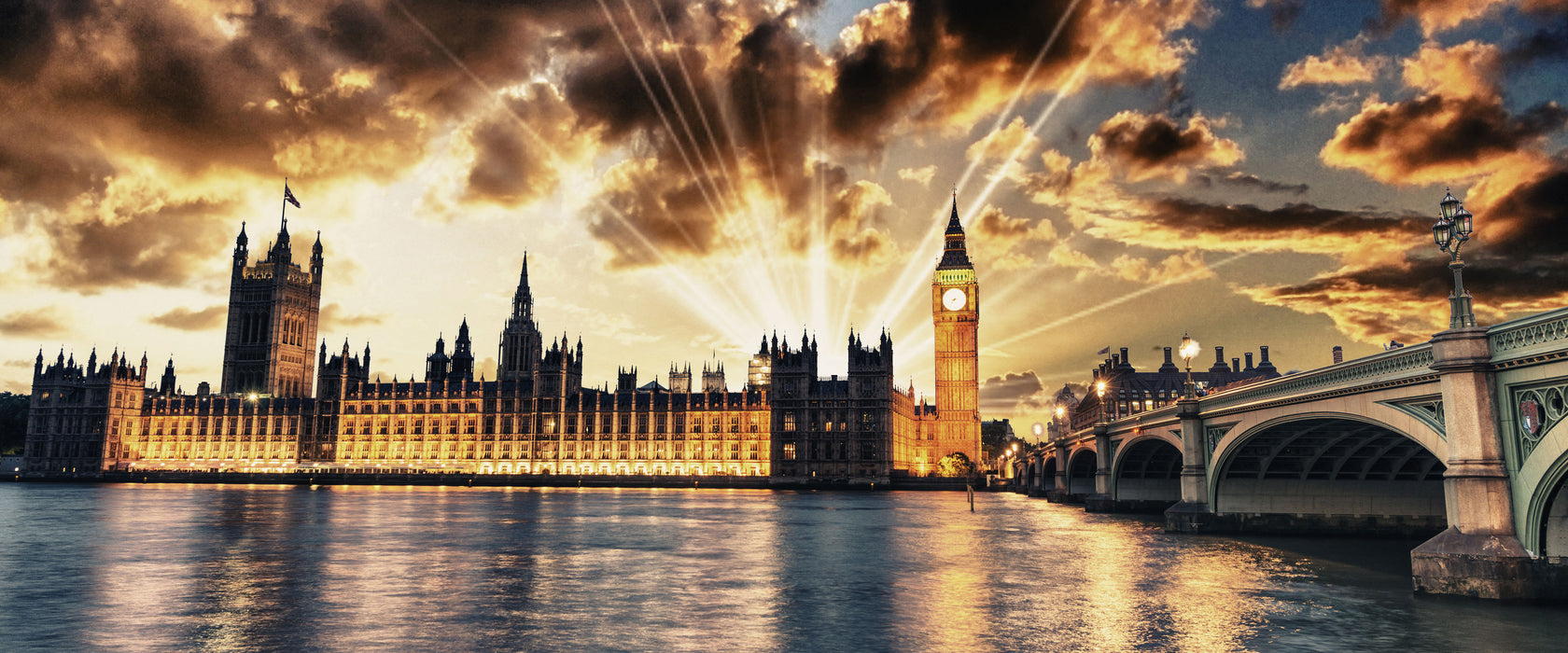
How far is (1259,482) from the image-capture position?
50.6 metres

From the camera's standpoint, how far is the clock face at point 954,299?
196m

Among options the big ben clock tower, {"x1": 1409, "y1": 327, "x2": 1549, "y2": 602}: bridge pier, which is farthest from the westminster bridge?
the big ben clock tower

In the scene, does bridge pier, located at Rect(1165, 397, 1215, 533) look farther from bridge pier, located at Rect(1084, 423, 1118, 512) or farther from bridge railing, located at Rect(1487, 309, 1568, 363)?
bridge railing, located at Rect(1487, 309, 1568, 363)

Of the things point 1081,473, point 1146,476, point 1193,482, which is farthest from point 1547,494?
point 1081,473

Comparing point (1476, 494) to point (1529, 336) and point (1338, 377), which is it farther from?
point (1338, 377)

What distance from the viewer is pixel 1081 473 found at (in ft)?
339

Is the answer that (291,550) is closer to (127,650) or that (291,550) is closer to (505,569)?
(505,569)

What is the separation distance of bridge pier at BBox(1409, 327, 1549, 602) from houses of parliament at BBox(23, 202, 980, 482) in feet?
449

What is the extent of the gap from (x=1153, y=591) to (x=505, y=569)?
21.2m

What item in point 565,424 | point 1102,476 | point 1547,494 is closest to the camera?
point 1547,494

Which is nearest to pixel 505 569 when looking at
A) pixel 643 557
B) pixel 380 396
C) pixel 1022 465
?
pixel 643 557

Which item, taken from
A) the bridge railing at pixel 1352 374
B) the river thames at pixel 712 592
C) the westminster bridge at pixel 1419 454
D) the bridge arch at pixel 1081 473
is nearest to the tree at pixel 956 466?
the bridge arch at pixel 1081 473

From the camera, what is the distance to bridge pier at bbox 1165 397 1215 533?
50.5 m

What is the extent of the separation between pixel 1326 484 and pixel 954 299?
146533 millimetres
